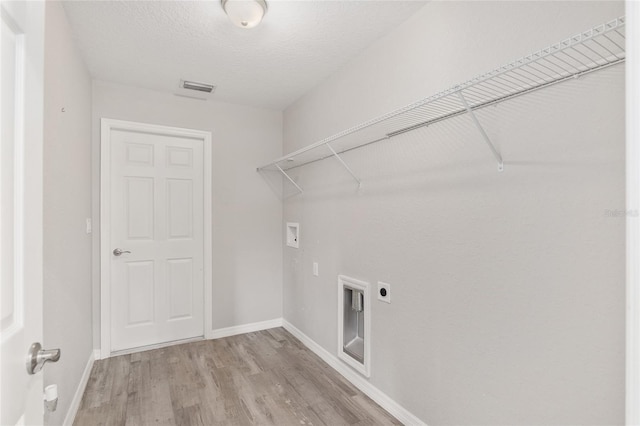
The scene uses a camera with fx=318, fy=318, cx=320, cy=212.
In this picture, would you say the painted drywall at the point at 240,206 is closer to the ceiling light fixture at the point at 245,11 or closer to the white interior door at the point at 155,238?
the white interior door at the point at 155,238

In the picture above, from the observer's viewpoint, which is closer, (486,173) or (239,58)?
(486,173)

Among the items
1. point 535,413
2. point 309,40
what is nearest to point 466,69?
point 309,40

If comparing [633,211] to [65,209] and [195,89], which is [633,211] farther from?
[195,89]

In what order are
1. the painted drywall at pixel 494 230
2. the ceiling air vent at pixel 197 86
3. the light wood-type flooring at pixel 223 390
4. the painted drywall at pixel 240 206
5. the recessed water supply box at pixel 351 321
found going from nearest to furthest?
the painted drywall at pixel 494 230 → the light wood-type flooring at pixel 223 390 → the recessed water supply box at pixel 351 321 → the ceiling air vent at pixel 197 86 → the painted drywall at pixel 240 206

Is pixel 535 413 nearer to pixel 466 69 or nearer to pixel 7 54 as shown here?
pixel 466 69

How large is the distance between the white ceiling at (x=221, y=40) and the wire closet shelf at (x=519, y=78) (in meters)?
0.66

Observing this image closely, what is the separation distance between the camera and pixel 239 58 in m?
2.40

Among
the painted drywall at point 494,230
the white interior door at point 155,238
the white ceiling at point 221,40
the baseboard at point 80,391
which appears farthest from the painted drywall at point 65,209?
the painted drywall at point 494,230

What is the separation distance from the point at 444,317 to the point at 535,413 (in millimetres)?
513

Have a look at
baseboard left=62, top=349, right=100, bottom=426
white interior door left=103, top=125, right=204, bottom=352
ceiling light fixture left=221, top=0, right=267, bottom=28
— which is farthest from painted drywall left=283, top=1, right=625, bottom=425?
baseboard left=62, top=349, right=100, bottom=426

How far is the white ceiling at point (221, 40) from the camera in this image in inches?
72.2

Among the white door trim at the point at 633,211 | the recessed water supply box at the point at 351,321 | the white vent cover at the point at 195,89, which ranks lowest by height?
the recessed water supply box at the point at 351,321

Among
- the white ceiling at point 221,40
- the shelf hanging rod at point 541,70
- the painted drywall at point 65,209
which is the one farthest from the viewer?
the white ceiling at point 221,40

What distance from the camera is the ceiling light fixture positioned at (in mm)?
1706
